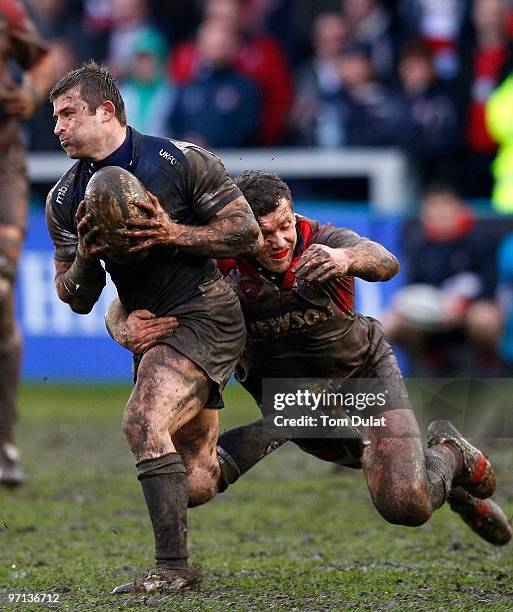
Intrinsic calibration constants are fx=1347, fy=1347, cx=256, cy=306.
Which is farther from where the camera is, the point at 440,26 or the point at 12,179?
the point at 440,26

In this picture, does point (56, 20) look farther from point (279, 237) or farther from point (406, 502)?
point (406, 502)

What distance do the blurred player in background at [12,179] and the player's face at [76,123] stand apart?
10.1 ft

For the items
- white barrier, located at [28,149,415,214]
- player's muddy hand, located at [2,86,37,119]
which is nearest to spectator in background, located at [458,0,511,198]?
white barrier, located at [28,149,415,214]

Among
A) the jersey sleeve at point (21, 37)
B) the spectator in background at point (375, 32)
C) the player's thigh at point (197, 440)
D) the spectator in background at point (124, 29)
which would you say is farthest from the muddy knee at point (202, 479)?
the spectator in background at point (124, 29)

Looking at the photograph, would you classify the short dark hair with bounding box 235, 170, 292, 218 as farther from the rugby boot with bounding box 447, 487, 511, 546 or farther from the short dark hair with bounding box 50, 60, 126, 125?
the rugby boot with bounding box 447, 487, 511, 546

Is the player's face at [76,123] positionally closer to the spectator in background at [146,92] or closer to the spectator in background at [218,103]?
the spectator in background at [218,103]

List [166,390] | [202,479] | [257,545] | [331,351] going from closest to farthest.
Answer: [166,390] < [202,479] < [331,351] < [257,545]

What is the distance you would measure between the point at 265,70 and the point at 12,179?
5.43 metres

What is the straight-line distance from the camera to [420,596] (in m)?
5.28

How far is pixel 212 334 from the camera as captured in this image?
18.2 feet

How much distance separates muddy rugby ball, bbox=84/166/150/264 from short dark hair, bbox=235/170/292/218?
59 cm

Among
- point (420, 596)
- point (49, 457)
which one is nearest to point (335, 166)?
point (49, 457)

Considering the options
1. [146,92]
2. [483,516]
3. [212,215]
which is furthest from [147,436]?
[146,92]

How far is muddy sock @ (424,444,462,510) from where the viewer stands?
5.74 metres
